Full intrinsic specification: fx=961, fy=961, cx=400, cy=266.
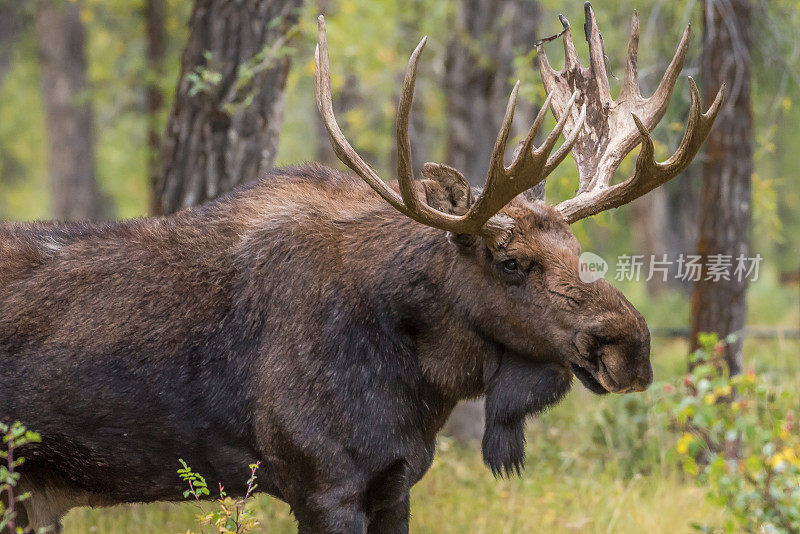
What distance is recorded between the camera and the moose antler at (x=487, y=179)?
3756 mm

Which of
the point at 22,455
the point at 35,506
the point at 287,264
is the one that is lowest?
the point at 35,506

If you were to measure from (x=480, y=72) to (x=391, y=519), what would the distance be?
199 inches

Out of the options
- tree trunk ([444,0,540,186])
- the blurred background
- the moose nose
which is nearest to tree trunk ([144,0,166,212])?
the blurred background

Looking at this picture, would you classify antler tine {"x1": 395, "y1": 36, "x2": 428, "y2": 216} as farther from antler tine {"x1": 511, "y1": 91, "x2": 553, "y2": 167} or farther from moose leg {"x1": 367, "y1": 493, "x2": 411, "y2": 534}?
moose leg {"x1": 367, "y1": 493, "x2": 411, "y2": 534}

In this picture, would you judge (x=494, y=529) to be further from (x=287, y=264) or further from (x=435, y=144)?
(x=435, y=144)

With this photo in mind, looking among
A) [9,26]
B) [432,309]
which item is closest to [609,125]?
[432,309]

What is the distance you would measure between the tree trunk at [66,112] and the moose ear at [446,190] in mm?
11361

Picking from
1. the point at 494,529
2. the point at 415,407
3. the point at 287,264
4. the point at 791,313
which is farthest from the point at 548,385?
the point at 791,313

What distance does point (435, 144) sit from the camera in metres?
24.0

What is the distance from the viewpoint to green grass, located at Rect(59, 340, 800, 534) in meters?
5.79

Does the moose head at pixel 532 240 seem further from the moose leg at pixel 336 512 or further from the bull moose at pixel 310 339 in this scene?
the moose leg at pixel 336 512

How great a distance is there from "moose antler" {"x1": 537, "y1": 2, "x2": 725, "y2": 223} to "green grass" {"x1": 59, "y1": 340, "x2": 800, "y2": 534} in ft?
4.52

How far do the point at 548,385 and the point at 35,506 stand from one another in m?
2.37

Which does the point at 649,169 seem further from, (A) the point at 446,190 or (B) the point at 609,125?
(A) the point at 446,190
